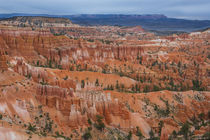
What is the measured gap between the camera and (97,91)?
45656 millimetres

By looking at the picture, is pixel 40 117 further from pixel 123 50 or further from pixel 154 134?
pixel 123 50

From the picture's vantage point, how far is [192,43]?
127062mm

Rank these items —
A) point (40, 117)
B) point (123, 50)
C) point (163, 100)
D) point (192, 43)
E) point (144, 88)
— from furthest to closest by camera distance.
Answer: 1. point (192, 43)
2. point (123, 50)
3. point (144, 88)
4. point (163, 100)
5. point (40, 117)

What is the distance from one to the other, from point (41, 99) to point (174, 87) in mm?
44293

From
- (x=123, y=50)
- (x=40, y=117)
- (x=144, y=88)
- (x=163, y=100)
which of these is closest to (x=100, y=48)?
(x=123, y=50)

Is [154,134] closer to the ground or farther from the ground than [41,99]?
closer to the ground

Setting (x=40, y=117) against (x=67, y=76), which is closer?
(x=40, y=117)

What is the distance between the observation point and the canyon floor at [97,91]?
34000 mm

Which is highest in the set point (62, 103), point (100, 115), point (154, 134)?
point (62, 103)

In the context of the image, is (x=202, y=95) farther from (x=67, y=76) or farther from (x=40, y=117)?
(x=40, y=117)

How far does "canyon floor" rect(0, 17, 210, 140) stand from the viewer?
34000 mm

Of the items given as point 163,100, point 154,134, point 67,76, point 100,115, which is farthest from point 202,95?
point 67,76

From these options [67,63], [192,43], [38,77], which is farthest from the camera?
[192,43]

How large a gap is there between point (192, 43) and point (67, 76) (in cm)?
8741
